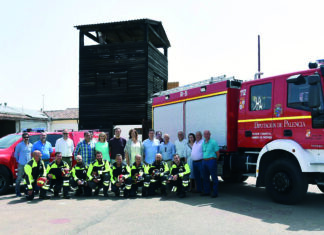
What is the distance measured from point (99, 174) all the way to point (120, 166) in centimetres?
57

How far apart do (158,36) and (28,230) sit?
739 inches

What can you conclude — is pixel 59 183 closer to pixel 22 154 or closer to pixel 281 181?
pixel 22 154

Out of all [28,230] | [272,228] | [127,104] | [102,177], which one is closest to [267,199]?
[272,228]

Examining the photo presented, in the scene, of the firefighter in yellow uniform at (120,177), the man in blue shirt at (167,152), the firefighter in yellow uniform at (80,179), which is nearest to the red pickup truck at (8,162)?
the firefighter in yellow uniform at (80,179)

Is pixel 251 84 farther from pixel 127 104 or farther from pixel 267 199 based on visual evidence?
pixel 127 104

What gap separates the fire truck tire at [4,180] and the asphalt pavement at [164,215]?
509 mm

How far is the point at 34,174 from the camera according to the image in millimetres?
8078

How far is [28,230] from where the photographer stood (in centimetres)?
519

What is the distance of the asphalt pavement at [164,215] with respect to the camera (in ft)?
16.9

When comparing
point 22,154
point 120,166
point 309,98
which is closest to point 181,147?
point 120,166

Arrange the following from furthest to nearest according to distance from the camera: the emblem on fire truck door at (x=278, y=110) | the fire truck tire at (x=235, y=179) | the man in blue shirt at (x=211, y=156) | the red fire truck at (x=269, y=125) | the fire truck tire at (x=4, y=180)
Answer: the fire truck tire at (x=235, y=179)
the fire truck tire at (x=4, y=180)
the man in blue shirt at (x=211, y=156)
the emblem on fire truck door at (x=278, y=110)
the red fire truck at (x=269, y=125)

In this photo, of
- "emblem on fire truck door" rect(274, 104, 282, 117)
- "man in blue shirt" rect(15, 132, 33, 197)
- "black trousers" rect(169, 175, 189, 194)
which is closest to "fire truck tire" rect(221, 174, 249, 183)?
"black trousers" rect(169, 175, 189, 194)

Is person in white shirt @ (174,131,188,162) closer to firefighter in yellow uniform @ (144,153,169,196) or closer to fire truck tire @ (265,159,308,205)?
firefighter in yellow uniform @ (144,153,169,196)

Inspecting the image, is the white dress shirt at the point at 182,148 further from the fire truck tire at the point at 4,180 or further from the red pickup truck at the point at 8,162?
the fire truck tire at the point at 4,180
